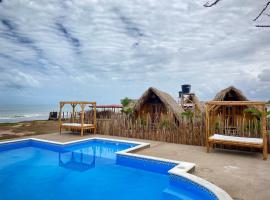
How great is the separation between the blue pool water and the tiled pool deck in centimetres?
61

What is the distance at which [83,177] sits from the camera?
6289 millimetres

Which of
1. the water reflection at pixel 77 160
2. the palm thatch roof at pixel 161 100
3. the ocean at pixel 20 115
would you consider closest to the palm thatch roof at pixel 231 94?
the palm thatch roof at pixel 161 100

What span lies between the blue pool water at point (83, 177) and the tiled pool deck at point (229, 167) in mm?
613

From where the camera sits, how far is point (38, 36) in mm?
14281

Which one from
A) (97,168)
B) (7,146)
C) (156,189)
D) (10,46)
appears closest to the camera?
(156,189)

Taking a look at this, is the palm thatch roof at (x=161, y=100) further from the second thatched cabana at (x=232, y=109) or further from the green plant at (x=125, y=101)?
the green plant at (x=125, y=101)

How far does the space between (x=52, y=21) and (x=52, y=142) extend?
22.2ft

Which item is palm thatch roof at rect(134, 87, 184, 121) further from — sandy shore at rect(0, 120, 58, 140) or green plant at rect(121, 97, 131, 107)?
sandy shore at rect(0, 120, 58, 140)

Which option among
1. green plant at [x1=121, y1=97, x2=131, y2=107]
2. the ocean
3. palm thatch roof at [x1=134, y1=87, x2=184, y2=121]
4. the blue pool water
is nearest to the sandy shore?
the blue pool water

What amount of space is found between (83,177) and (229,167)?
4140 millimetres

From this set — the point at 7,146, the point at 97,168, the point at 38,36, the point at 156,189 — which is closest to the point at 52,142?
the point at 7,146

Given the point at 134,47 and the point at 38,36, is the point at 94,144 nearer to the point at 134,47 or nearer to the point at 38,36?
the point at 38,36


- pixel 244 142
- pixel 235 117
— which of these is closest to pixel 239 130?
pixel 244 142

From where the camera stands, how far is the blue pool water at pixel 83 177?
16.5ft
